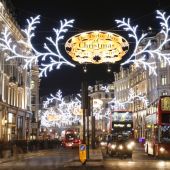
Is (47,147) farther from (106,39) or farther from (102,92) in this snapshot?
(102,92)

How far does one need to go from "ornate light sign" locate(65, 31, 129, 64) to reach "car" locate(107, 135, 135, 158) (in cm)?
1824

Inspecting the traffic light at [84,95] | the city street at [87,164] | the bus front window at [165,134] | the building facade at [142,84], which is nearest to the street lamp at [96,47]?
the traffic light at [84,95]

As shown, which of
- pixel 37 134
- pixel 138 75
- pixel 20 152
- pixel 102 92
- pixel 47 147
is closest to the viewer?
pixel 20 152

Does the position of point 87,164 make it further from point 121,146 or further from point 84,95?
point 121,146

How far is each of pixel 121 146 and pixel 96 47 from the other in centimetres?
1926

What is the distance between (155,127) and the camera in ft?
114

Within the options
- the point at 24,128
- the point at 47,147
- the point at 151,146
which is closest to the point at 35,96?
the point at 24,128

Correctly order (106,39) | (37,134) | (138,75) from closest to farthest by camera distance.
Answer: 1. (106,39)
2. (37,134)
3. (138,75)

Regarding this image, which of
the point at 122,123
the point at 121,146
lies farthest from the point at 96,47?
the point at 122,123

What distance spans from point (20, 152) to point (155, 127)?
635 inches

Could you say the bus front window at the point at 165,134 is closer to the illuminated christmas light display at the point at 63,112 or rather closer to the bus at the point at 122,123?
the bus at the point at 122,123

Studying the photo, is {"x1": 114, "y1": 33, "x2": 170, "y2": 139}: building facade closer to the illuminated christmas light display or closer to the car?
the illuminated christmas light display

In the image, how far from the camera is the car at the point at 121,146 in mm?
38531

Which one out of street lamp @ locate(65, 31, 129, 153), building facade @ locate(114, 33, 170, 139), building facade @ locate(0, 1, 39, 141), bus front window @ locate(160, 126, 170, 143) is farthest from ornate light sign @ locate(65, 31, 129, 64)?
building facade @ locate(114, 33, 170, 139)
